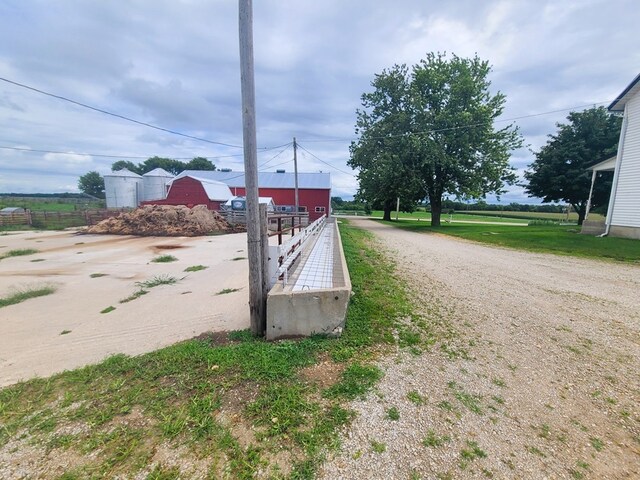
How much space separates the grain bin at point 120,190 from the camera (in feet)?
121

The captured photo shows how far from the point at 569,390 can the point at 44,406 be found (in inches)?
216

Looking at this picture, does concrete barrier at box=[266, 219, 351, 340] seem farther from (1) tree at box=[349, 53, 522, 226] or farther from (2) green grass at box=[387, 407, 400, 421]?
(1) tree at box=[349, 53, 522, 226]

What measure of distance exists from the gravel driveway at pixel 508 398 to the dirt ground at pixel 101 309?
115 inches

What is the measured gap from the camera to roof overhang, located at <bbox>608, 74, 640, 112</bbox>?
496 inches

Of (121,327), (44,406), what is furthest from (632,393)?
(121,327)

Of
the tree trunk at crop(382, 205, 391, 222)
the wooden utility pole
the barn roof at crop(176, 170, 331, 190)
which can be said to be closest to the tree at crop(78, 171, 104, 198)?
the barn roof at crop(176, 170, 331, 190)

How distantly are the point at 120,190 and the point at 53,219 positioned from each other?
14.1 metres

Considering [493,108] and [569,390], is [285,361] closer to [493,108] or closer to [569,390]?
[569,390]

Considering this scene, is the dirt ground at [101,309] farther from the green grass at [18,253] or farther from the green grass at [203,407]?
the green grass at [18,253]

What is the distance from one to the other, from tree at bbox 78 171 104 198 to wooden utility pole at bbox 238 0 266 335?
96.7 meters

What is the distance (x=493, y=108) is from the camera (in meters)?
20.0

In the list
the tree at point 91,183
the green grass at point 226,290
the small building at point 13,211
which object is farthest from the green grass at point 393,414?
the tree at point 91,183

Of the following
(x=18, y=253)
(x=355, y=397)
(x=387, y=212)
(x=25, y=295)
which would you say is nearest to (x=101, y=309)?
(x=25, y=295)

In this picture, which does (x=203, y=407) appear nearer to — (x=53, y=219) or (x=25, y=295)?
(x=25, y=295)
